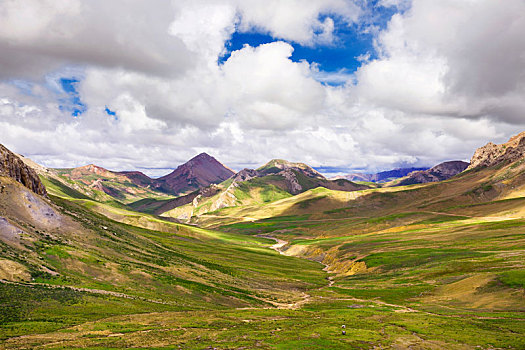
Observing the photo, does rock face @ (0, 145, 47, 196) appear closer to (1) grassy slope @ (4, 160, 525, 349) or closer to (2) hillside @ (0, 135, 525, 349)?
(2) hillside @ (0, 135, 525, 349)

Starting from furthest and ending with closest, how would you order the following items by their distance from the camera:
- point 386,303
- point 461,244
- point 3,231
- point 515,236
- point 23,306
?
point 461,244 → point 515,236 → point 386,303 → point 3,231 → point 23,306

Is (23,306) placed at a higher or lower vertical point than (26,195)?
lower

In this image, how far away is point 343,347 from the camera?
136ft

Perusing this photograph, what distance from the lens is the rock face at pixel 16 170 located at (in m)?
102

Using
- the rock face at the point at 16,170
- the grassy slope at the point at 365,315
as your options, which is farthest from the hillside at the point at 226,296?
the rock face at the point at 16,170

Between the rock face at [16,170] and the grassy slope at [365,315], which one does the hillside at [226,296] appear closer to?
the grassy slope at [365,315]

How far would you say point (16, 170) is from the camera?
10831 cm

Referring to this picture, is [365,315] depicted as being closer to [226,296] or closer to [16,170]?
[226,296]

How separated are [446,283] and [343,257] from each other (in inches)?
3332

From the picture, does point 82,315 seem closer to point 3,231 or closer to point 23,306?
point 23,306

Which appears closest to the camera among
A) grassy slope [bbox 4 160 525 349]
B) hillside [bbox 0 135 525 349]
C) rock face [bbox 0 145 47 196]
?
grassy slope [bbox 4 160 525 349]

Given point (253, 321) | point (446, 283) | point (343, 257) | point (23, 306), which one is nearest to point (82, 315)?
point (23, 306)

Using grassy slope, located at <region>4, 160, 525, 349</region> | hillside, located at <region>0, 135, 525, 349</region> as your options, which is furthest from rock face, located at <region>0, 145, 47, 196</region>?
grassy slope, located at <region>4, 160, 525, 349</region>

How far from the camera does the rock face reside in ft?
334
